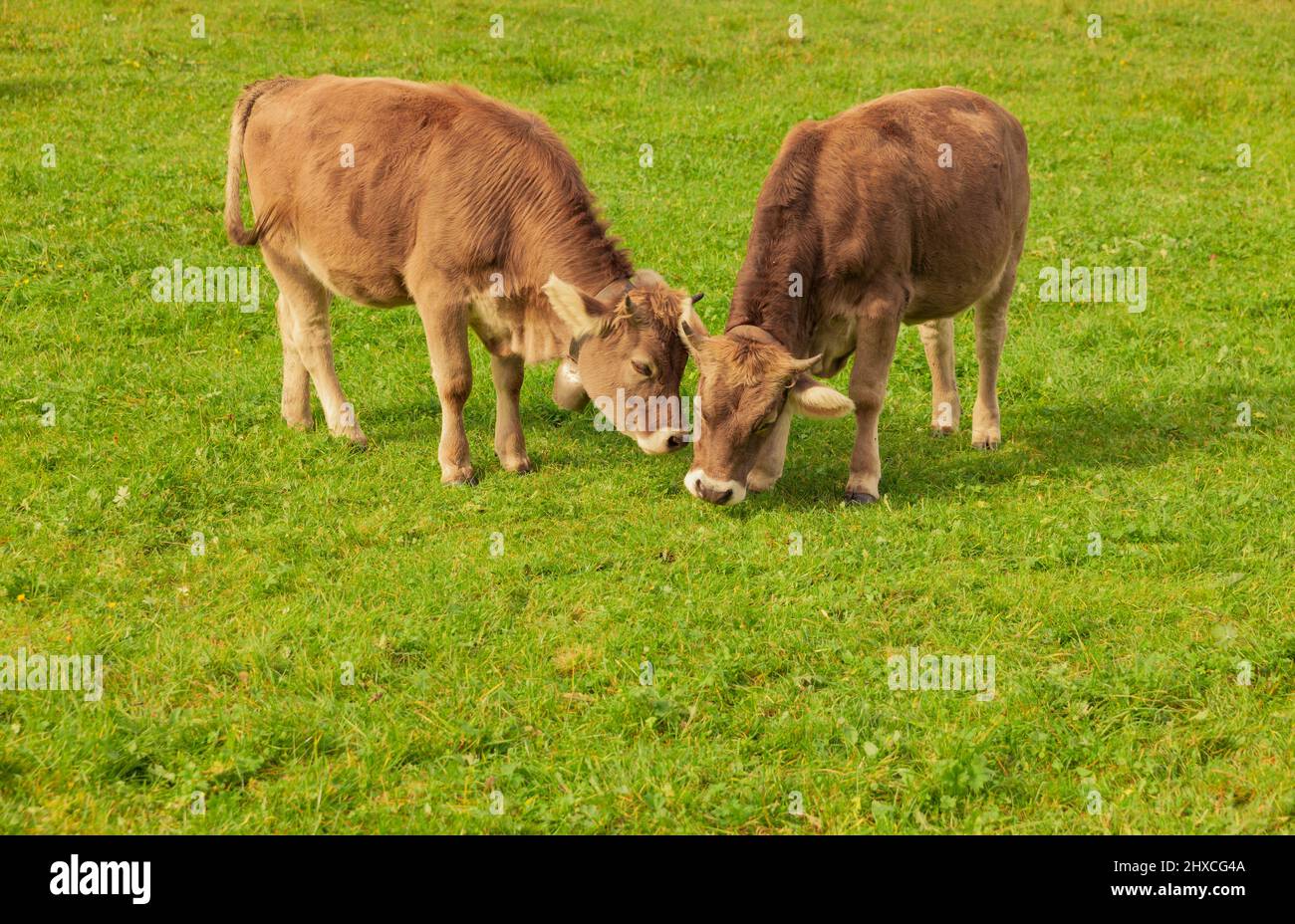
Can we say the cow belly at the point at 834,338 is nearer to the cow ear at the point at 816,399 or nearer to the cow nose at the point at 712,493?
the cow ear at the point at 816,399

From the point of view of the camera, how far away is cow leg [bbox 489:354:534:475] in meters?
9.96

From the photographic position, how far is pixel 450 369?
9.61m

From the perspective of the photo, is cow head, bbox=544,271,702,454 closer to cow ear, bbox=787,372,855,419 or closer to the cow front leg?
cow ear, bbox=787,372,855,419

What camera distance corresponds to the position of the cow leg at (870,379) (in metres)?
9.19

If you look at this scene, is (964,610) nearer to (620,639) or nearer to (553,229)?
(620,639)

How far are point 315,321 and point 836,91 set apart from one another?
12.5 meters

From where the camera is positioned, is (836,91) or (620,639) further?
(836,91)

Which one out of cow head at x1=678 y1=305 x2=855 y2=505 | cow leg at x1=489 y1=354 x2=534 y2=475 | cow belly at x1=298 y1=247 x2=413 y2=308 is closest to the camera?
cow head at x1=678 y1=305 x2=855 y2=505

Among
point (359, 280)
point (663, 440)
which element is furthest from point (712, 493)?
point (359, 280)

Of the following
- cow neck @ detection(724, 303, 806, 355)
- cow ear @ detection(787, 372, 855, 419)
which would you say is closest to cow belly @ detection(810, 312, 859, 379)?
cow neck @ detection(724, 303, 806, 355)

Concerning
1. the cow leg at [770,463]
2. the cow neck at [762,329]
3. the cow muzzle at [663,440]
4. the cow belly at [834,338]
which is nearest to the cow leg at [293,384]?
the cow muzzle at [663,440]

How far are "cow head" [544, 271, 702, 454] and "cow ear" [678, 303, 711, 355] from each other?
0.21 feet

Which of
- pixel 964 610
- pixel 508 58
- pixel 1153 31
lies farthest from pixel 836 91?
pixel 964 610
